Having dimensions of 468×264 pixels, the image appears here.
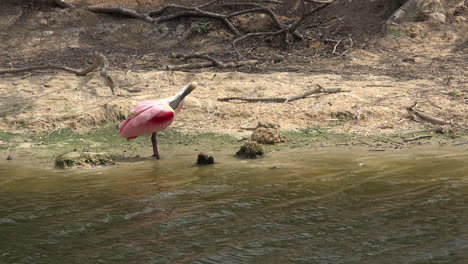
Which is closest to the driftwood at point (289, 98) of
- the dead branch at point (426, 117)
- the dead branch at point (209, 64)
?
the dead branch at point (426, 117)

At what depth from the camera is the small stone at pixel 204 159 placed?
22.8 feet

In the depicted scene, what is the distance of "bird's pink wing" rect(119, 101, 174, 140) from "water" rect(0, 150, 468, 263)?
35 cm

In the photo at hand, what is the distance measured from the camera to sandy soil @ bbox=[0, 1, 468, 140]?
8523mm

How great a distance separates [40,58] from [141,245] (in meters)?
7.90

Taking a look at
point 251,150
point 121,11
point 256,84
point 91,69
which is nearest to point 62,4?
point 121,11

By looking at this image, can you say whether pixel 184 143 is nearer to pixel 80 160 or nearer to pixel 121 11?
pixel 80 160

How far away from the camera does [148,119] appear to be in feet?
23.7

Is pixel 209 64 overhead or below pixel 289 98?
overhead

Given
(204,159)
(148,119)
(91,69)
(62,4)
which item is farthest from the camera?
(62,4)

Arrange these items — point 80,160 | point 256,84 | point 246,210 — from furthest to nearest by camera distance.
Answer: point 256,84, point 80,160, point 246,210

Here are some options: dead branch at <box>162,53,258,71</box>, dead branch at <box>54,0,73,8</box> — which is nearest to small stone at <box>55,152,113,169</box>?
dead branch at <box>162,53,258,71</box>

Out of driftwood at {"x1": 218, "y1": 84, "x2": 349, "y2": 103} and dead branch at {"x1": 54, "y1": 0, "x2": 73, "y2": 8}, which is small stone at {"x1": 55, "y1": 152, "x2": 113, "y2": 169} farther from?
dead branch at {"x1": 54, "y1": 0, "x2": 73, "y2": 8}

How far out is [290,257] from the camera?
4.28m

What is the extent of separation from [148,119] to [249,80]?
2.76 meters
